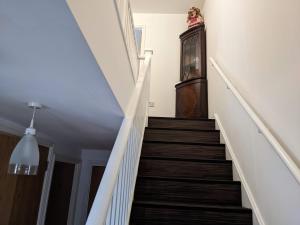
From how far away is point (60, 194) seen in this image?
3910mm

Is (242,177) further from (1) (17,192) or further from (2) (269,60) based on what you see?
(1) (17,192)

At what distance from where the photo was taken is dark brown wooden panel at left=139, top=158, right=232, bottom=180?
8.25ft

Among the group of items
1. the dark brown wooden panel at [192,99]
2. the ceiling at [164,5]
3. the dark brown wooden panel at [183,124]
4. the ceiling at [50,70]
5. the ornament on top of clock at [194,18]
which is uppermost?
the ceiling at [164,5]

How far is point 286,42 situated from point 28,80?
1517 mm

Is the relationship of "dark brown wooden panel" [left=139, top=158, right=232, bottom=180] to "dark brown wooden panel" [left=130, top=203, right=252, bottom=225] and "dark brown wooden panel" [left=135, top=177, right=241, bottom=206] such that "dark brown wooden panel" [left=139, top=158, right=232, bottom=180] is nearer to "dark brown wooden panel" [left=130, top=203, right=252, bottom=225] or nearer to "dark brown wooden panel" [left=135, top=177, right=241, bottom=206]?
"dark brown wooden panel" [left=135, top=177, right=241, bottom=206]

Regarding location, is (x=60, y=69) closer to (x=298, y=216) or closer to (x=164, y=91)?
(x=298, y=216)

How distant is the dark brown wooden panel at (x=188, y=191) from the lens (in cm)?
225

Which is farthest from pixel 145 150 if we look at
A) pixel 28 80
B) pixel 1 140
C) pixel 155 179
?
pixel 28 80

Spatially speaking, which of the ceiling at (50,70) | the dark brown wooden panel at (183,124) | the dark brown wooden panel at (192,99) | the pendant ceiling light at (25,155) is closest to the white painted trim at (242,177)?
the dark brown wooden panel at (183,124)

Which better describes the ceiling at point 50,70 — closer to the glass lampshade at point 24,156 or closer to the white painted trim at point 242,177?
the glass lampshade at point 24,156

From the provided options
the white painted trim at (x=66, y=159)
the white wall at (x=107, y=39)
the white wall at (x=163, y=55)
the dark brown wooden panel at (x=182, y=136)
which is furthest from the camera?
the white wall at (x=163, y=55)

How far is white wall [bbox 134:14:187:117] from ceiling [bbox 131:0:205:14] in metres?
0.10

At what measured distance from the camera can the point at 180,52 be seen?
15.3 feet

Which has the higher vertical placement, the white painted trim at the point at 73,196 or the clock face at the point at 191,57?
the clock face at the point at 191,57
